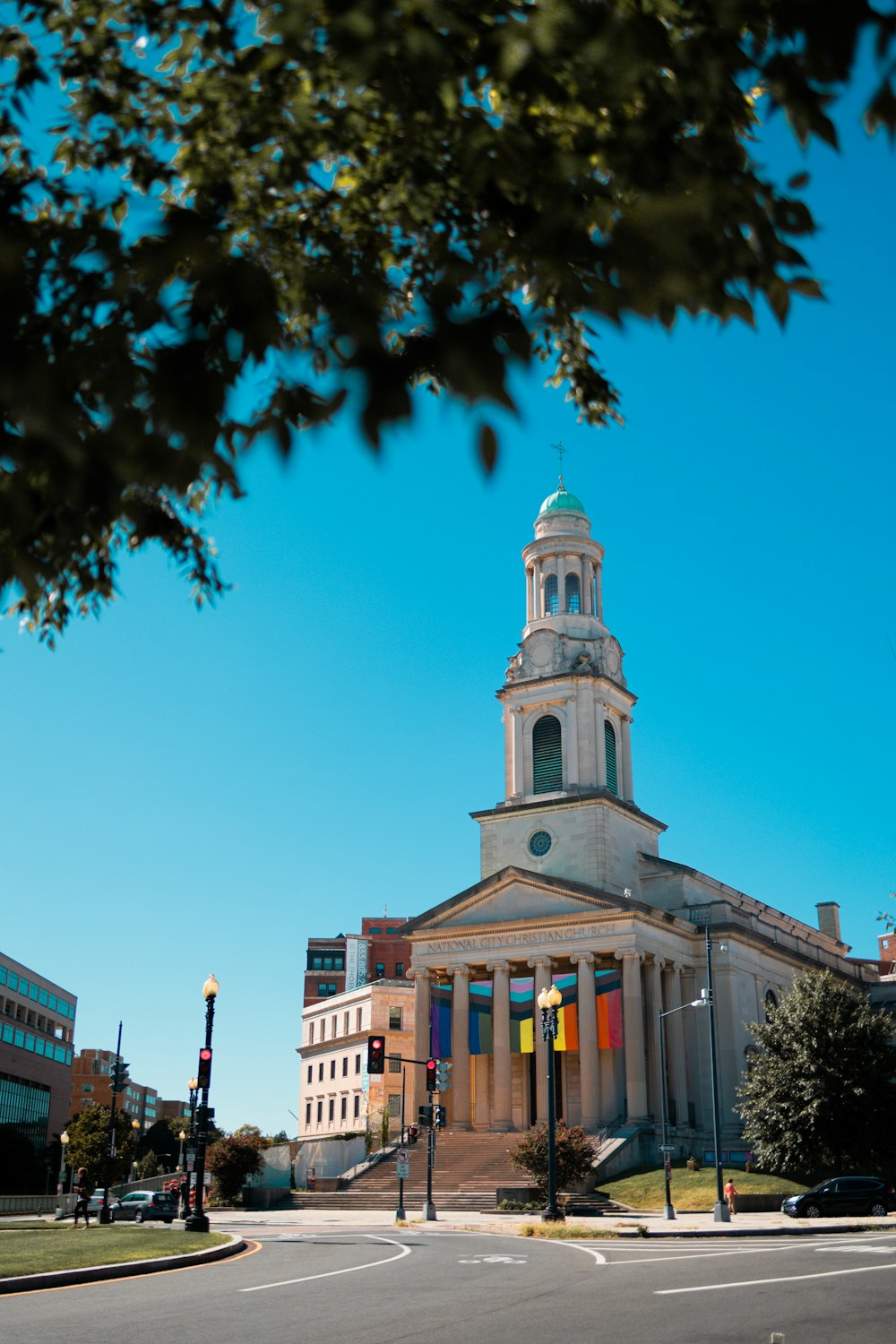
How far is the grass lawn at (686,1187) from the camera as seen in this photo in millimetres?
45094

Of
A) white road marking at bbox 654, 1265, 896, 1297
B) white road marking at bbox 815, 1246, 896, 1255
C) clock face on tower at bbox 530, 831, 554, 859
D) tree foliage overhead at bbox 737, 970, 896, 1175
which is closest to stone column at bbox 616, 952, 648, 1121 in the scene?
tree foliage overhead at bbox 737, 970, 896, 1175

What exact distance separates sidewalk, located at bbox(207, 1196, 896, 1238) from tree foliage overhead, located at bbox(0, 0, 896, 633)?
1262 inches

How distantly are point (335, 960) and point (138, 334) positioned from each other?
13296 centimetres

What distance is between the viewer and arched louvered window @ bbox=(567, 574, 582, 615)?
235 feet

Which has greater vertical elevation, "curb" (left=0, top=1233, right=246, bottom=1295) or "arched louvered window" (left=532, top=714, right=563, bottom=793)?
"arched louvered window" (left=532, top=714, right=563, bottom=793)

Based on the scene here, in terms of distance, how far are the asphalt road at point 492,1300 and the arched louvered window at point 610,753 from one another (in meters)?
42.5

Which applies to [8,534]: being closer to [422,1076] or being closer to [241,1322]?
[241,1322]

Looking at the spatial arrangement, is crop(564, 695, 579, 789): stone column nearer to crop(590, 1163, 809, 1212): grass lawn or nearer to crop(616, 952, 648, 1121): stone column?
crop(616, 952, 648, 1121): stone column

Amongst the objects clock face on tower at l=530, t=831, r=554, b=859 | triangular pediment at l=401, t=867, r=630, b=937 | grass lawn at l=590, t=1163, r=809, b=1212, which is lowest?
grass lawn at l=590, t=1163, r=809, b=1212

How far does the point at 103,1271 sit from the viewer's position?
19859 mm

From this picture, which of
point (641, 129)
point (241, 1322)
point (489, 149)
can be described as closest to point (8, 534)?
point (489, 149)

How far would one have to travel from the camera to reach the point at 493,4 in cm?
443

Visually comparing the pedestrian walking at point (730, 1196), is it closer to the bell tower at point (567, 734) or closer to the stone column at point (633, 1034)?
the stone column at point (633, 1034)

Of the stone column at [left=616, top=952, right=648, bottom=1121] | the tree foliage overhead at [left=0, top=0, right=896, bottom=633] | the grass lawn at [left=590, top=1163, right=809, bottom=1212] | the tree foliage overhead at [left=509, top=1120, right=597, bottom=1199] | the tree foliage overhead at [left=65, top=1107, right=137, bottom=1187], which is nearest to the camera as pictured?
the tree foliage overhead at [left=0, top=0, right=896, bottom=633]
